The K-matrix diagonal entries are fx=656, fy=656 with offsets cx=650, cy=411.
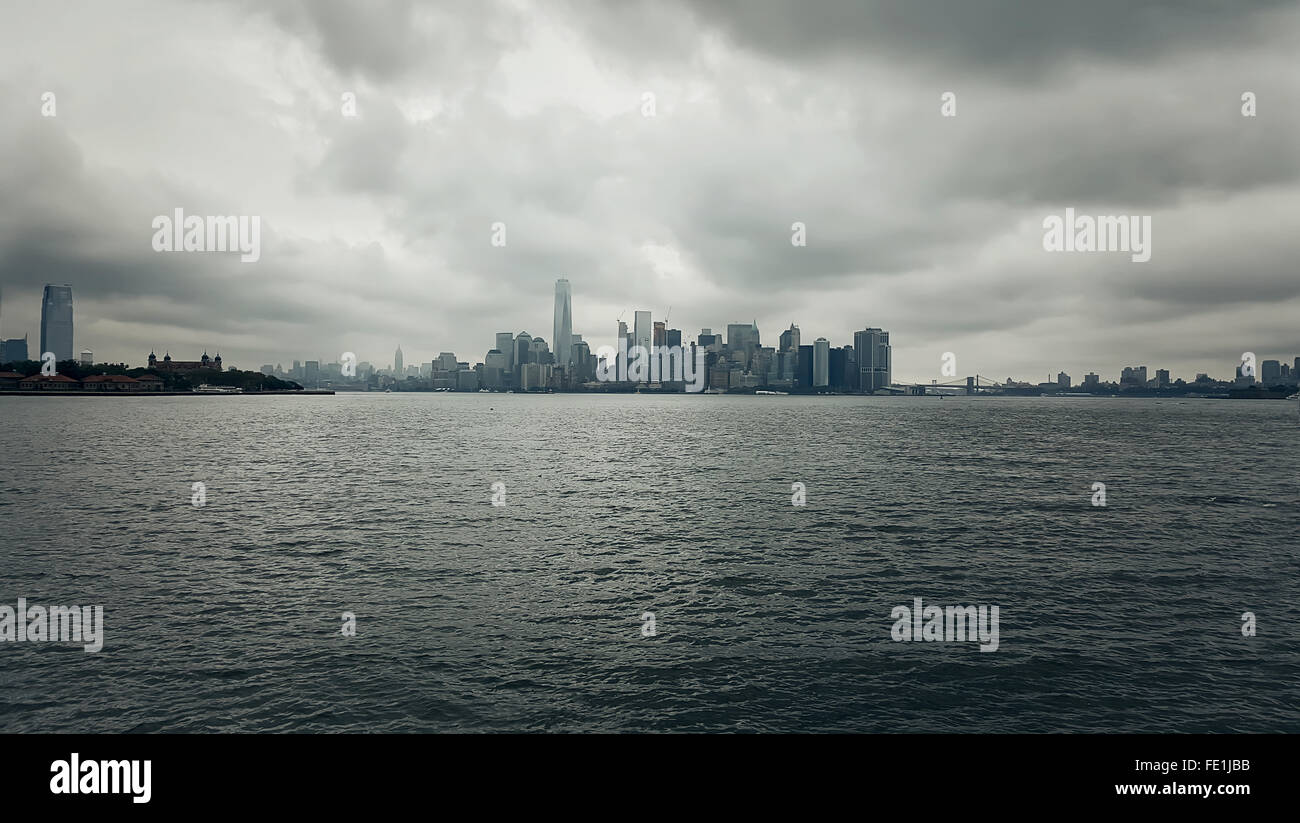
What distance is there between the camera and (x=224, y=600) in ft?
109

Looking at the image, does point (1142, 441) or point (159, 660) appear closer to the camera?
point (159, 660)

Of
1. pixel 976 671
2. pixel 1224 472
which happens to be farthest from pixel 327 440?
pixel 1224 472

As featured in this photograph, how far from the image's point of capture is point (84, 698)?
23.1 metres

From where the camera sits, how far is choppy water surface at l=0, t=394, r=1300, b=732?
22.7m

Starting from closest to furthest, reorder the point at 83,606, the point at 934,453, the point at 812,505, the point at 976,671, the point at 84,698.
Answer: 1. the point at 84,698
2. the point at 976,671
3. the point at 83,606
4. the point at 812,505
5. the point at 934,453

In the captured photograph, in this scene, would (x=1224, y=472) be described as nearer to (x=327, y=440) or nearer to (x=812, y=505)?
(x=812, y=505)

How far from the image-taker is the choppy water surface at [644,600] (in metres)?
22.7

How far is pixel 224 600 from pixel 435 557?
11814mm

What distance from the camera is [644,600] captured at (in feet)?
111
